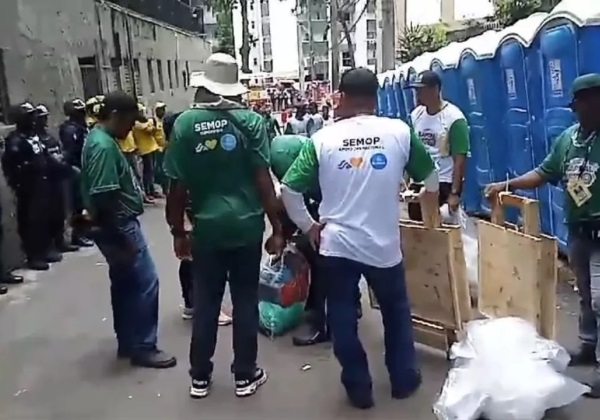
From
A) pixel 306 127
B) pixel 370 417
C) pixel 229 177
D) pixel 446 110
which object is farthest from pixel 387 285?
pixel 306 127

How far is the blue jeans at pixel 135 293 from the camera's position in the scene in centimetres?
474

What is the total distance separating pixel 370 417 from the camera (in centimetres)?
390

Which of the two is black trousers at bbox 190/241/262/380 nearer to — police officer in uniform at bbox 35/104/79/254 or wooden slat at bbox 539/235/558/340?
wooden slat at bbox 539/235/558/340

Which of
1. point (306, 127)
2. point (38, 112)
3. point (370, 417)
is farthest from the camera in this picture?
point (306, 127)

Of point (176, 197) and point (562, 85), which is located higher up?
point (562, 85)

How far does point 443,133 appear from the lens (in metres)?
5.70

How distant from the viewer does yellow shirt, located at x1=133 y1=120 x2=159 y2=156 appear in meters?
11.9

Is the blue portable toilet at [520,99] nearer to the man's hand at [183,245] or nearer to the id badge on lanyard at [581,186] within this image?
the id badge on lanyard at [581,186]

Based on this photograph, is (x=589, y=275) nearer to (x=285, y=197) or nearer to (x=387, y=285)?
(x=387, y=285)

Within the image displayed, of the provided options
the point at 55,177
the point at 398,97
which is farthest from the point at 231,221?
the point at 398,97

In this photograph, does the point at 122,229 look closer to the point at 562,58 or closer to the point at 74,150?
the point at 562,58

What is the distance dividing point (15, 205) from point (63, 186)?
59 centimetres

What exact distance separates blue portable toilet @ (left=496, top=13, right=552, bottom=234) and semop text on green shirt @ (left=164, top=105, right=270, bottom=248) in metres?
3.47

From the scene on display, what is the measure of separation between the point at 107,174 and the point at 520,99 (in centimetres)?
437
